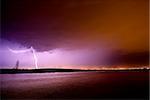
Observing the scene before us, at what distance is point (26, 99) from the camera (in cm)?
636

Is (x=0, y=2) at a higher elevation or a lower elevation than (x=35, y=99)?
higher

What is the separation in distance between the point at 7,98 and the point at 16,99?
0.39m

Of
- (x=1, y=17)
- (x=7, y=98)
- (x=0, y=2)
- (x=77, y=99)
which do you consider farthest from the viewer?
(x=7, y=98)

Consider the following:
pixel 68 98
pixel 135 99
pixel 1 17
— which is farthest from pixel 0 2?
pixel 135 99

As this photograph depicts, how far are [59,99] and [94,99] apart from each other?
1.04 metres

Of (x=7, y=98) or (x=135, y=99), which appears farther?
(x=7, y=98)

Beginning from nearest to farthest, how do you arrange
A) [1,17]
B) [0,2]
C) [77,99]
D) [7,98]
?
[0,2], [1,17], [77,99], [7,98]

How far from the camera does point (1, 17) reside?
5.77 meters

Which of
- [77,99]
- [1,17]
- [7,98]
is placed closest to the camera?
[1,17]

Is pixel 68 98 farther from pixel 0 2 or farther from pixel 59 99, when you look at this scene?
pixel 0 2

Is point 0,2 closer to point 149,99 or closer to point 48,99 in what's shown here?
point 48,99

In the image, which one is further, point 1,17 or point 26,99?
point 26,99

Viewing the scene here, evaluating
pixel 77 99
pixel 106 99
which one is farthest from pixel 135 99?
pixel 77 99

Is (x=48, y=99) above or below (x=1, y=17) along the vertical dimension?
below
